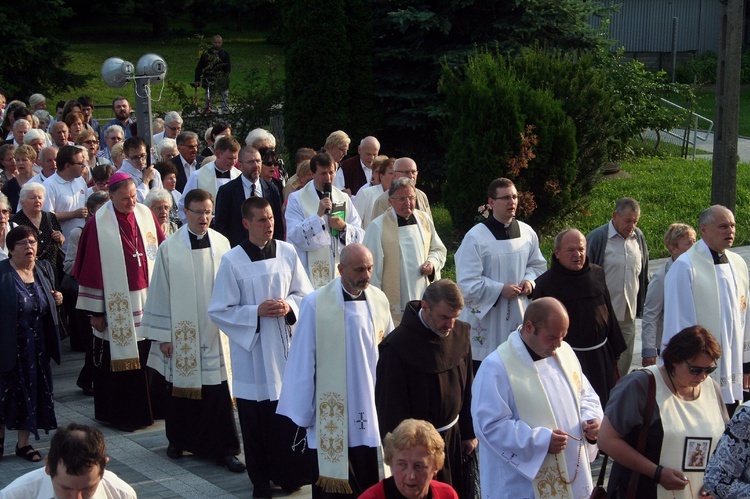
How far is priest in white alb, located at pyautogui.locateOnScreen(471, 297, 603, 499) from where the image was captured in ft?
19.3

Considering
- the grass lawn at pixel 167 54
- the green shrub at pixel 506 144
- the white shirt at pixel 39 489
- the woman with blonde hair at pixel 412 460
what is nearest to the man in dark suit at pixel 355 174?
the green shrub at pixel 506 144

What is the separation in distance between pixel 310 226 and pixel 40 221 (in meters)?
2.53

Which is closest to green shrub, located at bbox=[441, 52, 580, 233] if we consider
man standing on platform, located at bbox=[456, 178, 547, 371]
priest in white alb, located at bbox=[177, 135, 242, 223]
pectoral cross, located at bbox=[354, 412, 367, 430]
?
priest in white alb, located at bbox=[177, 135, 242, 223]

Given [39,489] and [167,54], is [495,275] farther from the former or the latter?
[167,54]

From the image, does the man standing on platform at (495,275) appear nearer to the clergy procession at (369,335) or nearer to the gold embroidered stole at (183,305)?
the clergy procession at (369,335)

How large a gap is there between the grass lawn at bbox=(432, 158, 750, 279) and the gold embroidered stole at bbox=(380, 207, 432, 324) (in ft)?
16.0

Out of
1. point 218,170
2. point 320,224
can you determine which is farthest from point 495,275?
point 218,170

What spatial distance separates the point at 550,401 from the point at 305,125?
12361 millimetres

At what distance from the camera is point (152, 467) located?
28.1 feet

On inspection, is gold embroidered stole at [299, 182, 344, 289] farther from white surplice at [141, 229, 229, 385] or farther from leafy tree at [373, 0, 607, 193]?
leafy tree at [373, 0, 607, 193]

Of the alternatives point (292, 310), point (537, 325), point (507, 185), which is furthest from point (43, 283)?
point (537, 325)

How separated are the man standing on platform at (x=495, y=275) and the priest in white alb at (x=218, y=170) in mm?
3482

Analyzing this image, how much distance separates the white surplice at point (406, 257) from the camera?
947 cm

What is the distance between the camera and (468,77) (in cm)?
1535
